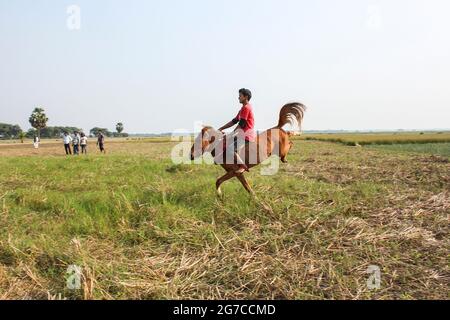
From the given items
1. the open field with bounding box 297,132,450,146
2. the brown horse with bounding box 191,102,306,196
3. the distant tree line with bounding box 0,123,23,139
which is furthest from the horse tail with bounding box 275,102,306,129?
the distant tree line with bounding box 0,123,23,139

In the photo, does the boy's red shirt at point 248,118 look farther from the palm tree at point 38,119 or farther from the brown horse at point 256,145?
the palm tree at point 38,119

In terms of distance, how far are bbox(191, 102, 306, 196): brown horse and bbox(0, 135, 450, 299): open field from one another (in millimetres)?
504

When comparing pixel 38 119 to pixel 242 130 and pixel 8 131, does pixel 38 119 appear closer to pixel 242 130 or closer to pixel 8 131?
pixel 8 131

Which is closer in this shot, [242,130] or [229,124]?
[242,130]

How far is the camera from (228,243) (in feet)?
14.4

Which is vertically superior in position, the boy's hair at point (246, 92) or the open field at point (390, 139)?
the boy's hair at point (246, 92)

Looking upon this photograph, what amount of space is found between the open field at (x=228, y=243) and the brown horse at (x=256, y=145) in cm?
50

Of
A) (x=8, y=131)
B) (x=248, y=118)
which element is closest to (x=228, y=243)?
(x=248, y=118)

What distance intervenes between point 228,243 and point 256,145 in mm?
2432

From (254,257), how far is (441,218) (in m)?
3.44

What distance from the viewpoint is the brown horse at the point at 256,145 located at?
6.19 metres

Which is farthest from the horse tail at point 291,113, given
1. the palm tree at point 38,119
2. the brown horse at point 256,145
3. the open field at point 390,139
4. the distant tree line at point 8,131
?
the distant tree line at point 8,131

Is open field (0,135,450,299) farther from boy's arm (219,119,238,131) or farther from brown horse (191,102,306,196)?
boy's arm (219,119,238,131)
